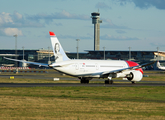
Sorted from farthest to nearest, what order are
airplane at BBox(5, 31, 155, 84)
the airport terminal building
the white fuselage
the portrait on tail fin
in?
the airport terminal building, the portrait on tail fin, airplane at BBox(5, 31, 155, 84), the white fuselage

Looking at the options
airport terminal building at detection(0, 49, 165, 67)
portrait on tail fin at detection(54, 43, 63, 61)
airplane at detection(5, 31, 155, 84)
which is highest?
airport terminal building at detection(0, 49, 165, 67)

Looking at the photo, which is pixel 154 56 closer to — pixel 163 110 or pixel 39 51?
pixel 39 51

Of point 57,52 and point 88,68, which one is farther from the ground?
point 57,52

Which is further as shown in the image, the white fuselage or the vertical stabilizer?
the vertical stabilizer

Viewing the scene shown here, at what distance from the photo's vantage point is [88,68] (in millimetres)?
46000

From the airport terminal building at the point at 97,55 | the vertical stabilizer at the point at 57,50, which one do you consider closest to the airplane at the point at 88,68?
the vertical stabilizer at the point at 57,50

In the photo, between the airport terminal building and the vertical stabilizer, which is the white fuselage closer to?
the vertical stabilizer

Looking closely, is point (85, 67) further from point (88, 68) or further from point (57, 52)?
point (57, 52)

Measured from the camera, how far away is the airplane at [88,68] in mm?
44312

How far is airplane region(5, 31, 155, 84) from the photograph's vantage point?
44.3 meters

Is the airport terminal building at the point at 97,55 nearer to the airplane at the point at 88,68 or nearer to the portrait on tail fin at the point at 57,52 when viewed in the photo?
the airplane at the point at 88,68

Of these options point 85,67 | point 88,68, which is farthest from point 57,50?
point 88,68

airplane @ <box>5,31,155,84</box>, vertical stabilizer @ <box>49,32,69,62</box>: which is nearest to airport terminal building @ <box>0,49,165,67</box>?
airplane @ <box>5,31,155,84</box>

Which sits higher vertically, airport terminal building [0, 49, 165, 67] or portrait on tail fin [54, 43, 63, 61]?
airport terminal building [0, 49, 165, 67]
